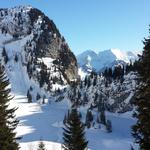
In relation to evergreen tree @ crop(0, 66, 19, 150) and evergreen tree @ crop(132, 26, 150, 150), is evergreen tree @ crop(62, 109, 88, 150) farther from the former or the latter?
evergreen tree @ crop(132, 26, 150, 150)

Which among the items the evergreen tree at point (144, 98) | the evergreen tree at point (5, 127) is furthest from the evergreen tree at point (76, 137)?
the evergreen tree at point (144, 98)

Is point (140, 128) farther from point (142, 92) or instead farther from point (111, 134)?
point (111, 134)

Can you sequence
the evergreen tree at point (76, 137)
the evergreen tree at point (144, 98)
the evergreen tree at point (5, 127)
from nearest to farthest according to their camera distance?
the evergreen tree at point (144, 98) → the evergreen tree at point (5, 127) → the evergreen tree at point (76, 137)

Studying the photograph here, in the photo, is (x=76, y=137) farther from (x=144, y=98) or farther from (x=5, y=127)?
(x=144, y=98)

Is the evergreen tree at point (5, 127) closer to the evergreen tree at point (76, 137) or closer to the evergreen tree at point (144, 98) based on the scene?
the evergreen tree at point (76, 137)

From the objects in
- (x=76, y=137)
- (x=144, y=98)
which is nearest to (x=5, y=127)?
(x=76, y=137)

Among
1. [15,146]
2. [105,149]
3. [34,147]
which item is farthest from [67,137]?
[105,149]

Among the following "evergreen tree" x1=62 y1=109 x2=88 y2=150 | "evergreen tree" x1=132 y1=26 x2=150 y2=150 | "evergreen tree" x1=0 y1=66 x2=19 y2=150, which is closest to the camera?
"evergreen tree" x1=132 y1=26 x2=150 y2=150

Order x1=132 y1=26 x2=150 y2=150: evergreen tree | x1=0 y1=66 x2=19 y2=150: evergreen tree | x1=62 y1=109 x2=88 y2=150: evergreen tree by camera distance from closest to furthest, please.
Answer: x1=132 y1=26 x2=150 y2=150: evergreen tree, x1=0 y1=66 x2=19 y2=150: evergreen tree, x1=62 y1=109 x2=88 y2=150: evergreen tree

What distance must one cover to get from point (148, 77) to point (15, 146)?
47.5 ft

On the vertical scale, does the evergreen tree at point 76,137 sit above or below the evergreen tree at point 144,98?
below

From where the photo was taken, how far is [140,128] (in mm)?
24344

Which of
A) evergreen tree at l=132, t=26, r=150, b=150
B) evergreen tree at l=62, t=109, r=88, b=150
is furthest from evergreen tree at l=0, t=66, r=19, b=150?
evergreen tree at l=132, t=26, r=150, b=150

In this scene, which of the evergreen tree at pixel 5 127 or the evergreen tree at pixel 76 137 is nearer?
the evergreen tree at pixel 5 127
